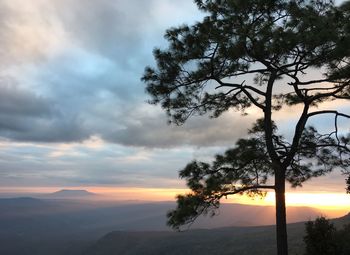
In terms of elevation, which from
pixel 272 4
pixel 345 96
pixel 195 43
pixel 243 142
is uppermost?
pixel 272 4

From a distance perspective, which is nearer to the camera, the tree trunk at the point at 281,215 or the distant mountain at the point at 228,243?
the tree trunk at the point at 281,215

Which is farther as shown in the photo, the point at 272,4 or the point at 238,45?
the point at 272,4

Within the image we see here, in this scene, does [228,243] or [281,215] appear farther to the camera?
[228,243]

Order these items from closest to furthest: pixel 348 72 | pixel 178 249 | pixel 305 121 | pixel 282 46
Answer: pixel 282 46
pixel 348 72
pixel 305 121
pixel 178 249

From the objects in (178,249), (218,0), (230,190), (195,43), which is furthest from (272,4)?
(178,249)

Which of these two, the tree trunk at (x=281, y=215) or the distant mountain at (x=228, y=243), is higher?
the tree trunk at (x=281, y=215)

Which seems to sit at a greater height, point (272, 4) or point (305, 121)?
point (272, 4)

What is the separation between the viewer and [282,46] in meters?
13.4

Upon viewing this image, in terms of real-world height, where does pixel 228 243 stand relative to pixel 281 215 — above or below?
below

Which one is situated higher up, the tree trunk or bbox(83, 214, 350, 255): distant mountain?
the tree trunk

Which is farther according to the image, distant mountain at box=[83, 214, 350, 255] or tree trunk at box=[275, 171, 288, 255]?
distant mountain at box=[83, 214, 350, 255]

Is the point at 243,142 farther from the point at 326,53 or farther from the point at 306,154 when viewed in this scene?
the point at 326,53

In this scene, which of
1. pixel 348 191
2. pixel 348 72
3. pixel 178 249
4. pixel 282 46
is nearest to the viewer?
pixel 282 46

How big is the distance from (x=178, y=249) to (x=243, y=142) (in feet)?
444
